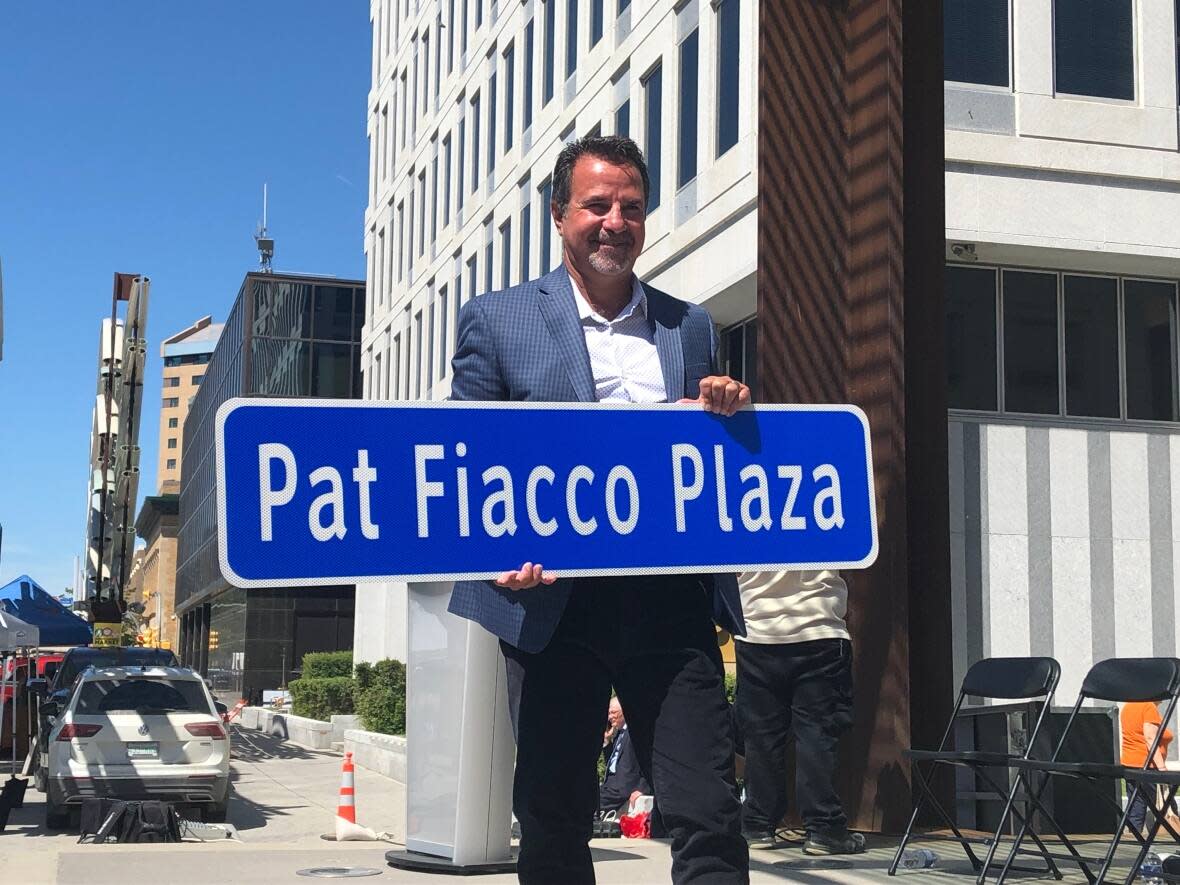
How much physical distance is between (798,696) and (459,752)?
1.83m

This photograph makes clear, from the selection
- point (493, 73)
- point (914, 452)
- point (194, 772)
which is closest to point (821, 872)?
point (914, 452)

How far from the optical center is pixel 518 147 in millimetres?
31969

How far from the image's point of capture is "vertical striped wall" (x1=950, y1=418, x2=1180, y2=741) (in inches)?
719

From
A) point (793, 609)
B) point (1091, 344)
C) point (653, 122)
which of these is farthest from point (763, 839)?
point (653, 122)

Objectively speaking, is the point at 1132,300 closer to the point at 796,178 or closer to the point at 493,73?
the point at 796,178

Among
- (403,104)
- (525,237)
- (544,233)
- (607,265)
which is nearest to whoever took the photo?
(607,265)

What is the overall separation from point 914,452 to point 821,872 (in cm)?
290

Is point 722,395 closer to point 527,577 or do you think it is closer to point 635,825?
point 527,577

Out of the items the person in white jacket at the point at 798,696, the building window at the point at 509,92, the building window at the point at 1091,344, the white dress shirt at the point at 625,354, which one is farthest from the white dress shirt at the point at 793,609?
the building window at the point at 509,92

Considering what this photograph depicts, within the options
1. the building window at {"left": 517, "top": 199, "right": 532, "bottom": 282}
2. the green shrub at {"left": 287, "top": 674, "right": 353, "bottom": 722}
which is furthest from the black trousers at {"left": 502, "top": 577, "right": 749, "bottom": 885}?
the green shrub at {"left": 287, "top": 674, "right": 353, "bottom": 722}

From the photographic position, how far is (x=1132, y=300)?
19.5 metres

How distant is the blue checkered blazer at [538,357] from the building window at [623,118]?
21.9 metres

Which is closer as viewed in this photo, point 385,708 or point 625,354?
point 625,354

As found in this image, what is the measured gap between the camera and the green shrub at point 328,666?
A: 140ft
